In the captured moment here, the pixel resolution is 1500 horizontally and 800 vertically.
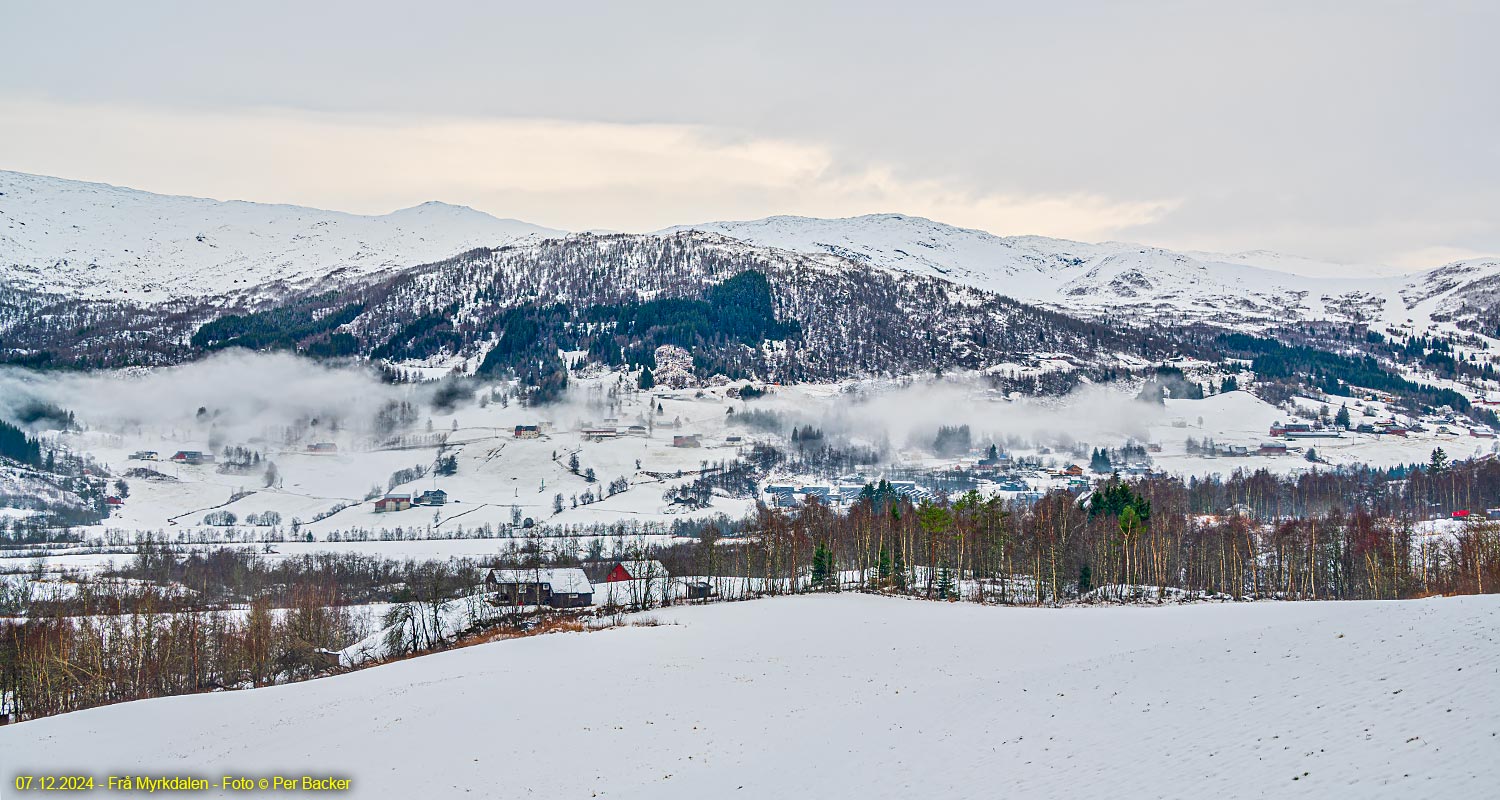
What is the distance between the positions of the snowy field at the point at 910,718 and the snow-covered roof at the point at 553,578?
143ft

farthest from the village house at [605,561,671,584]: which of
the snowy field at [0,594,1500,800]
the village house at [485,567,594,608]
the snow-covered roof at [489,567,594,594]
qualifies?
the snowy field at [0,594,1500,800]

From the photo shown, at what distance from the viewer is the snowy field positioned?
2533 cm

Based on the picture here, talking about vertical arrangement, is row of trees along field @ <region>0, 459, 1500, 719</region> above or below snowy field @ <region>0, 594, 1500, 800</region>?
below

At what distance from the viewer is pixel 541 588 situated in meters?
102

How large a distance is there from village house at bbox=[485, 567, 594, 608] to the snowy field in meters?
40.7

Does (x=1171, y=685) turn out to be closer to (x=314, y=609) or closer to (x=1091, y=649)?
(x=1091, y=649)

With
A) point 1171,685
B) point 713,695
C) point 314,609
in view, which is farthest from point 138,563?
point 1171,685

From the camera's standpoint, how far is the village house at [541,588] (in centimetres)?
10019

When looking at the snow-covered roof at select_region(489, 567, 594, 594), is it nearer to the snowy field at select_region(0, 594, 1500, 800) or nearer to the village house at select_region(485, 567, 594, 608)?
the village house at select_region(485, 567, 594, 608)

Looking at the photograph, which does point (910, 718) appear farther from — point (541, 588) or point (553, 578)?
point (553, 578)

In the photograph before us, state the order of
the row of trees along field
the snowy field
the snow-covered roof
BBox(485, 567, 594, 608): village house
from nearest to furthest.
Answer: the snowy field
the row of trees along field
BBox(485, 567, 594, 608): village house
the snow-covered roof

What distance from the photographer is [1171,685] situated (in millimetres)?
33875

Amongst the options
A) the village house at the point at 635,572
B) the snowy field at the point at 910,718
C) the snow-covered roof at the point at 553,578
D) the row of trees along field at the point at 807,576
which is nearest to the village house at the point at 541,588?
the snow-covered roof at the point at 553,578

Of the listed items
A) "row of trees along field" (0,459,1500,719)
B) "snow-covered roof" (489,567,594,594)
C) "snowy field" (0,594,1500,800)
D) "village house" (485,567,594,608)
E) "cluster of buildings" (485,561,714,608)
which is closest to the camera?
"snowy field" (0,594,1500,800)
